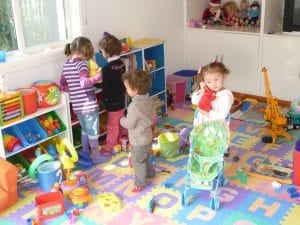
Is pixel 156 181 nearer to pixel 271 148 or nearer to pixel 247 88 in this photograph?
pixel 271 148

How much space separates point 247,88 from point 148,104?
2.41 m

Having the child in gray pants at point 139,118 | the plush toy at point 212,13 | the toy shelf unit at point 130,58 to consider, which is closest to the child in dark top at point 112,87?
the toy shelf unit at point 130,58

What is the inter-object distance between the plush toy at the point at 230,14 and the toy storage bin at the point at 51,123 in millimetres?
2735

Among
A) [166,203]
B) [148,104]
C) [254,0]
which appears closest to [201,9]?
[254,0]

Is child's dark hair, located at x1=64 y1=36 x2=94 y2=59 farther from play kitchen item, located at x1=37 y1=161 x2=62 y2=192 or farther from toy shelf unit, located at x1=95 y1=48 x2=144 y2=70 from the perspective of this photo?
play kitchen item, located at x1=37 y1=161 x2=62 y2=192

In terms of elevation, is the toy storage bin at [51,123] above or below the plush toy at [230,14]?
below

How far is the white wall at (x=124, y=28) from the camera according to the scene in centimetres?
342

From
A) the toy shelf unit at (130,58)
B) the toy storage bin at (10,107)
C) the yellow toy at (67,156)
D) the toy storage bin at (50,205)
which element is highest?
the toy shelf unit at (130,58)

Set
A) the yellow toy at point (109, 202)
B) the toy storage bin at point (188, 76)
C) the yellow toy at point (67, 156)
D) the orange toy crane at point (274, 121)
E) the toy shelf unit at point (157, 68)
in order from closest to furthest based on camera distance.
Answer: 1. the yellow toy at point (109, 202)
2. the yellow toy at point (67, 156)
3. the orange toy crane at point (274, 121)
4. the toy shelf unit at point (157, 68)
5. the toy storage bin at point (188, 76)

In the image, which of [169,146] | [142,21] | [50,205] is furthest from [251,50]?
[50,205]

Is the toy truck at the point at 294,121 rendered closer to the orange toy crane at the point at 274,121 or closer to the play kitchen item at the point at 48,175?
the orange toy crane at the point at 274,121

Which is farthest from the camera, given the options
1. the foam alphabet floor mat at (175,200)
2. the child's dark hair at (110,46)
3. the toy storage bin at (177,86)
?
the toy storage bin at (177,86)

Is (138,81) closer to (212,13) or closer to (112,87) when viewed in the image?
(112,87)

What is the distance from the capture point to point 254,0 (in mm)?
5168
